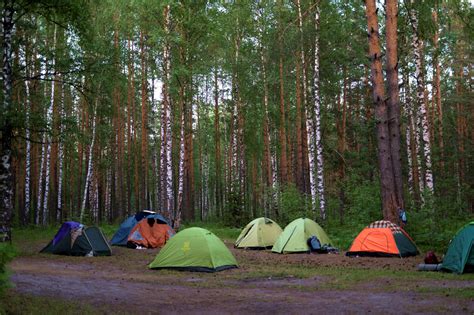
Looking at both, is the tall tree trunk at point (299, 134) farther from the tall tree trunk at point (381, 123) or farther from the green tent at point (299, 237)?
the tall tree trunk at point (381, 123)

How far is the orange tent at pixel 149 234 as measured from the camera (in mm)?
17453

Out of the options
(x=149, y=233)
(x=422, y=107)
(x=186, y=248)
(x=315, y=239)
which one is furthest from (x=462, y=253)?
(x=149, y=233)

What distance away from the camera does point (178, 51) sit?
2362cm

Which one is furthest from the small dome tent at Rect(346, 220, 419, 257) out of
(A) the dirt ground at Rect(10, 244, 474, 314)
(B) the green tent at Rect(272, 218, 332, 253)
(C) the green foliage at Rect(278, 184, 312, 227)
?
(C) the green foliage at Rect(278, 184, 312, 227)

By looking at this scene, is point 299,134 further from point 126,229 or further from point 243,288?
point 243,288

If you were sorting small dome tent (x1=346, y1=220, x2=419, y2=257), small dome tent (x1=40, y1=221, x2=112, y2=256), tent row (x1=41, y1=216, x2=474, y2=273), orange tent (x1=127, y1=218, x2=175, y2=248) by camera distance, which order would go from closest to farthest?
tent row (x1=41, y1=216, x2=474, y2=273) < small dome tent (x1=346, y1=220, x2=419, y2=257) < small dome tent (x1=40, y1=221, x2=112, y2=256) < orange tent (x1=127, y1=218, x2=175, y2=248)

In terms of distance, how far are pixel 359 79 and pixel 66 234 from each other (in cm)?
2174

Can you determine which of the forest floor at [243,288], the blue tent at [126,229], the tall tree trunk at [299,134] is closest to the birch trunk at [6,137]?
the forest floor at [243,288]

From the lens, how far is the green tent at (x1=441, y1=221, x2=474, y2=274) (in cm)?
1004

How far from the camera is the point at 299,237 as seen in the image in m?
16.0

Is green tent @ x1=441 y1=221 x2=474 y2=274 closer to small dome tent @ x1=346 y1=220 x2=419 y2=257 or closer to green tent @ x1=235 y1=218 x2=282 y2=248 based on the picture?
small dome tent @ x1=346 y1=220 x2=419 y2=257

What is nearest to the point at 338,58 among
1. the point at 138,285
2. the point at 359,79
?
the point at 359,79

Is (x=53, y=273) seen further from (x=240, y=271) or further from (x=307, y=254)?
(x=307, y=254)

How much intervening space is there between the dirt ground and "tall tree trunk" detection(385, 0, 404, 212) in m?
3.29
